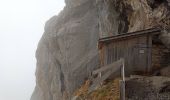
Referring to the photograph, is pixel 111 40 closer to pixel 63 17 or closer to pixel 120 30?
pixel 120 30

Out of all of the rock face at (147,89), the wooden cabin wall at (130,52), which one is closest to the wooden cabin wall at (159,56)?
the wooden cabin wall at (130,52)

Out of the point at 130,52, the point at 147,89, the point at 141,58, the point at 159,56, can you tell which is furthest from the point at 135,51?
the point at 147,89

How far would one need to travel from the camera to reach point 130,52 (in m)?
24.2

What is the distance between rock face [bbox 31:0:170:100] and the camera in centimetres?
3542

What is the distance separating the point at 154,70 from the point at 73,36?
994 inches

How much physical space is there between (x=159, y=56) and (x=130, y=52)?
1.75 m

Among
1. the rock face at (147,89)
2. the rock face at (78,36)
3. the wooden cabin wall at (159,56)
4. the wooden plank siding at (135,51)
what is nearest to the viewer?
the rock face at (147,89)

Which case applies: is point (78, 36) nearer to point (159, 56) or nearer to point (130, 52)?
point (130, 52)

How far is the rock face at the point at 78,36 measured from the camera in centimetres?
3542

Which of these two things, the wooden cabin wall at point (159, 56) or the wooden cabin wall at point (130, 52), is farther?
the wooden cabin wall at point (159, 56)

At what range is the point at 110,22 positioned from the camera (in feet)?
129

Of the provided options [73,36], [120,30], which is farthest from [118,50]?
[73,36]

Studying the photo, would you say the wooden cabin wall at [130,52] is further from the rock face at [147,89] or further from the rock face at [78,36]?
the rock face at [78,36]

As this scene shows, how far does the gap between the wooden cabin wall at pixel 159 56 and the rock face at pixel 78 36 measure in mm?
6885
